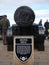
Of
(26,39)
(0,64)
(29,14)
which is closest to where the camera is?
(26,39)

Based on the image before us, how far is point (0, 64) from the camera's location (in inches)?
447

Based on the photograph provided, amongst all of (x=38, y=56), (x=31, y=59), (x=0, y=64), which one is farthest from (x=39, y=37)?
(x=31, y=59)

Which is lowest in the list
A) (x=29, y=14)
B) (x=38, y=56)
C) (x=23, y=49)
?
(x=38, y=56)

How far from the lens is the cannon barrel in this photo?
12327 millimetres

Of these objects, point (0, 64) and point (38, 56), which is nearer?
point (0, 64)

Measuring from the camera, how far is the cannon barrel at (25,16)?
12.3m

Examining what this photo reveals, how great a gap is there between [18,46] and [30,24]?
3.18 meters

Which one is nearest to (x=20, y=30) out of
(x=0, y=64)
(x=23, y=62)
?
(x=0, y=64)

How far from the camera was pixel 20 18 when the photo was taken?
41.6 feet

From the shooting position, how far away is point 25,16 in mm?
12328

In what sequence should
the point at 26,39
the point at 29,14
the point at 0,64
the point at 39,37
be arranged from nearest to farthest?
the point at 26,39
the point at 0,64
the point at 29,14
the point at 39,37

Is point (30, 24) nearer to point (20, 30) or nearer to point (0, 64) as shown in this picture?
point (20, 30)

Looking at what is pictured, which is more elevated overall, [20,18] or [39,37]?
[20,18]

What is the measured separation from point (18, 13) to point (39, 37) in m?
2.57
